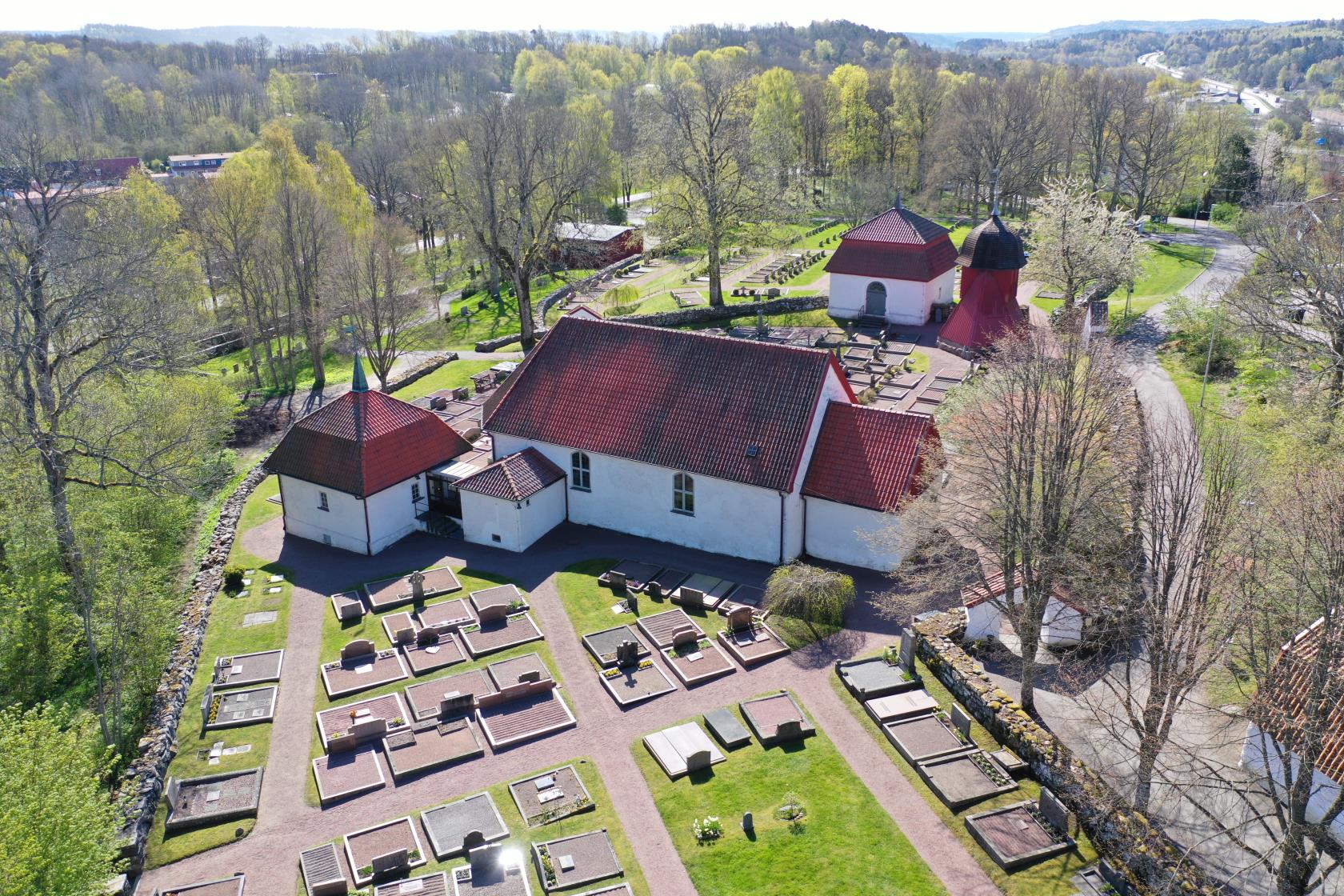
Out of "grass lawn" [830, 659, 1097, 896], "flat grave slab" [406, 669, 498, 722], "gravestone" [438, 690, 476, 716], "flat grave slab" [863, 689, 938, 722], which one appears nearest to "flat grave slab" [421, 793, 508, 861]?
"gravestone" [438, 690, 476, 716]

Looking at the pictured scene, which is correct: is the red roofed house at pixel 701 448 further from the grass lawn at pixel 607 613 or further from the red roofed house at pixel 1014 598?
the red roofed house at pixel 1014 598

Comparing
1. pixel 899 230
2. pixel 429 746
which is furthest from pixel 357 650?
pixel 899 230

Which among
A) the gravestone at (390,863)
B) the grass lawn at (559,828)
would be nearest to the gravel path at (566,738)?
the grass lawn at (559,828)

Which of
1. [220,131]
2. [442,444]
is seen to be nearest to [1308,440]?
[442,444]

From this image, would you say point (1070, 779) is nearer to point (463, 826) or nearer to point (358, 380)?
point (463, 826)

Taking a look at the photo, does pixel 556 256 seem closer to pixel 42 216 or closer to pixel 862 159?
pixel 862 159
